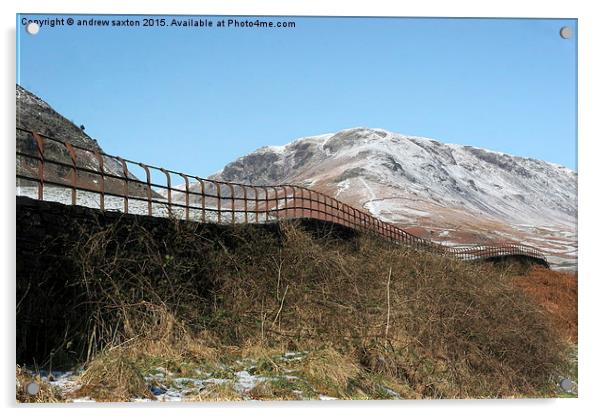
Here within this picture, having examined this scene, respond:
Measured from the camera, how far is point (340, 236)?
1453cm

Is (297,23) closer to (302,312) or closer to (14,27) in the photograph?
(14,27)

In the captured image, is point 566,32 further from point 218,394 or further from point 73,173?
point 73,173

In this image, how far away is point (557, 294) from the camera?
11.5m

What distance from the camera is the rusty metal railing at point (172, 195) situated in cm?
830

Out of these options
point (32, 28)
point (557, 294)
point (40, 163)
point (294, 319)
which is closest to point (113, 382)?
point (40, 163)

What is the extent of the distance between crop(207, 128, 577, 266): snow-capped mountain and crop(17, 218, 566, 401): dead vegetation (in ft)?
3.51

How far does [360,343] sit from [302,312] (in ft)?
3.46

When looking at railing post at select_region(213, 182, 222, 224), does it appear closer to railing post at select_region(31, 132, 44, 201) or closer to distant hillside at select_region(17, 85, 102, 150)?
distant hillside at select_region(17, 85, 102, 150)

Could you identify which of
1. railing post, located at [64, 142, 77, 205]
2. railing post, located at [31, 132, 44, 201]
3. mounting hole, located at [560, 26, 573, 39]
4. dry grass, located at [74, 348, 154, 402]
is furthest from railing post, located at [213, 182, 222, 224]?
mounting hole, located at [560, 26, 573, 39]

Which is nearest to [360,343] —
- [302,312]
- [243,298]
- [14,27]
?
[302,312]

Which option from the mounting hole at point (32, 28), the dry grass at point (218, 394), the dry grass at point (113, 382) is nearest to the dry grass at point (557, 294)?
the dry grass at point (218, 394)

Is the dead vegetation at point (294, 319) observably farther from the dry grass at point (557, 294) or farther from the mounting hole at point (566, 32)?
the mounting hole at point (566, 32)

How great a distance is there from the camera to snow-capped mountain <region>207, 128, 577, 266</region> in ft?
31.6

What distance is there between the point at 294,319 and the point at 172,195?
2.36 metres
